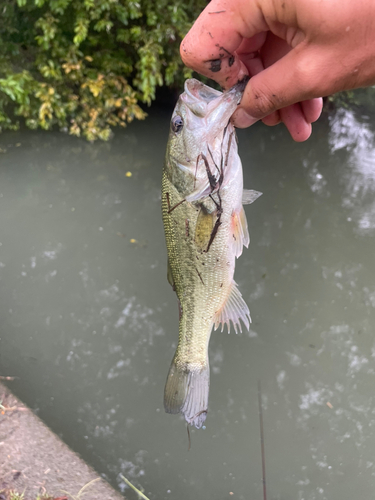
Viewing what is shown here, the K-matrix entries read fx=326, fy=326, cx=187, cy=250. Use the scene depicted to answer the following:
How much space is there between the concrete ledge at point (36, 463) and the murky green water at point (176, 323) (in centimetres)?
11

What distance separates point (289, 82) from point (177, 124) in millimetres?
402

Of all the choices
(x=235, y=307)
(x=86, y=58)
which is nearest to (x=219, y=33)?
(x=235, y=307)

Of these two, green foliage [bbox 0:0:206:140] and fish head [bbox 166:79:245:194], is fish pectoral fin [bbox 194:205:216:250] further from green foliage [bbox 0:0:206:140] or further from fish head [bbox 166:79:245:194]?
green foliage [bbox 0:0:206:140]

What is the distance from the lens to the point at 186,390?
1312 millimetres

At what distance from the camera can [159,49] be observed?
2588 mm

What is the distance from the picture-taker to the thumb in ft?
2.75

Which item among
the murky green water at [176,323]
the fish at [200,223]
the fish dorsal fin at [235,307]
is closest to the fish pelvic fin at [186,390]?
the fish at [200,223]

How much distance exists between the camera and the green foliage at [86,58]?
2.52 meters

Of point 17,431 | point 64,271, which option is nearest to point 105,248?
point 64,271

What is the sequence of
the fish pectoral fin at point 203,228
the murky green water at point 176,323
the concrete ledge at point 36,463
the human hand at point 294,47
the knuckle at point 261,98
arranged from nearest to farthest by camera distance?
the human hand at point 294,47
the knuckle at point 261,98
the fish pectoral fin at point 203,228
the concrete ledge at point 36,463
the murky green water at point 176,323

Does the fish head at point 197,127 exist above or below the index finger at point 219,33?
below

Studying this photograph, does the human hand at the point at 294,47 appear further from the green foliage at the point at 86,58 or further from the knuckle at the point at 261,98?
the green foliage at the point at 86,58

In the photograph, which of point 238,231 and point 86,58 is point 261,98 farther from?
A: point 86,58

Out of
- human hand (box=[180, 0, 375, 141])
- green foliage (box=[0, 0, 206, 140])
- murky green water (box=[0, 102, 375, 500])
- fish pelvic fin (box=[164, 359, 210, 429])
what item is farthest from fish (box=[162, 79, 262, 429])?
green foliage (box=[0, 0, 206, 140])
